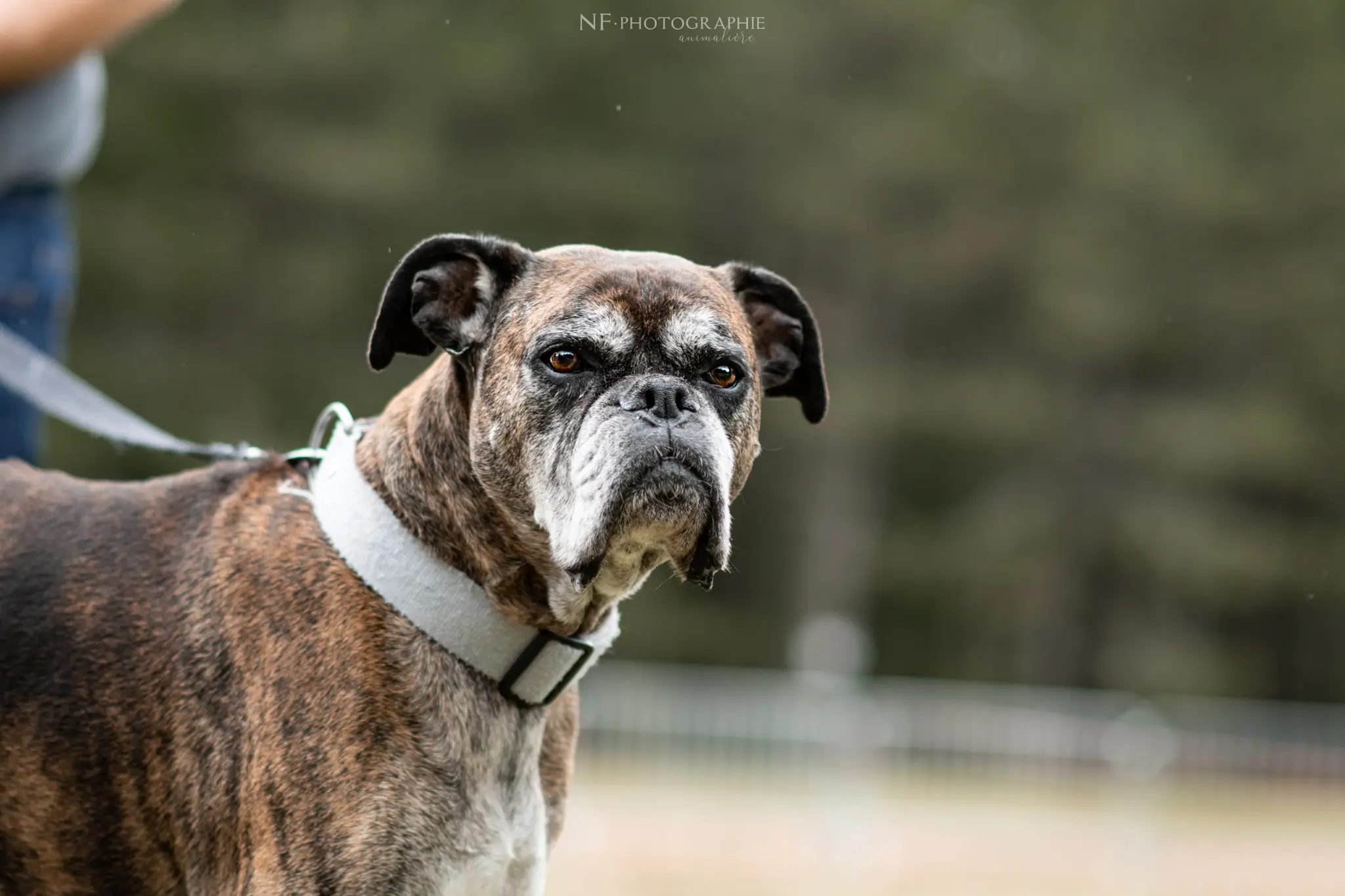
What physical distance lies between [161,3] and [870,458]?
24075mm

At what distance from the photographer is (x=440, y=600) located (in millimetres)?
3654

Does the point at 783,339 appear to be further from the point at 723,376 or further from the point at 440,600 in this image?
the point at 440,600

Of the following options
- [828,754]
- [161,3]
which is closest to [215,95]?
[828,754]

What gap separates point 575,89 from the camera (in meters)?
25.6

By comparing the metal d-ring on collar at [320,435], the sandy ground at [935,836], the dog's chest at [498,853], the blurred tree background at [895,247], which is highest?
the blurred tree background at [895,247]

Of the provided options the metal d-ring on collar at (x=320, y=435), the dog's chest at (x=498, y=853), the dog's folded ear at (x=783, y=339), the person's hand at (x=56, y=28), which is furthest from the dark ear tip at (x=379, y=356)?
the person's hand at (x=56, y=28)

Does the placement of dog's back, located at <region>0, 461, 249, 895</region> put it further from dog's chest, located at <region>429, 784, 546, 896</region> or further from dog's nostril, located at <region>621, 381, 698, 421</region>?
dog's nostril, located at <region>621, 381, 698, 421</region>

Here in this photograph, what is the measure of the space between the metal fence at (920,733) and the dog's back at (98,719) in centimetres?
1453

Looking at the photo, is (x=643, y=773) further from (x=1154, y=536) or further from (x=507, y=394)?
(x=507, y=394)

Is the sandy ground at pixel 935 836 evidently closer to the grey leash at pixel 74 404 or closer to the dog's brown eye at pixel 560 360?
the grey leash at pixel 74 404

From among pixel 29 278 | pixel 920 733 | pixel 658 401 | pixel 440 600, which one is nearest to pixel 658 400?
pixel 658 401

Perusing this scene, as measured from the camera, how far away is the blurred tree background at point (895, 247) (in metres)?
24.8

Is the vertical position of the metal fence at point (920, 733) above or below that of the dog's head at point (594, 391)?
below

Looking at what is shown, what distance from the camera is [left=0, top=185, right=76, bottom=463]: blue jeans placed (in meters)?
4.64
